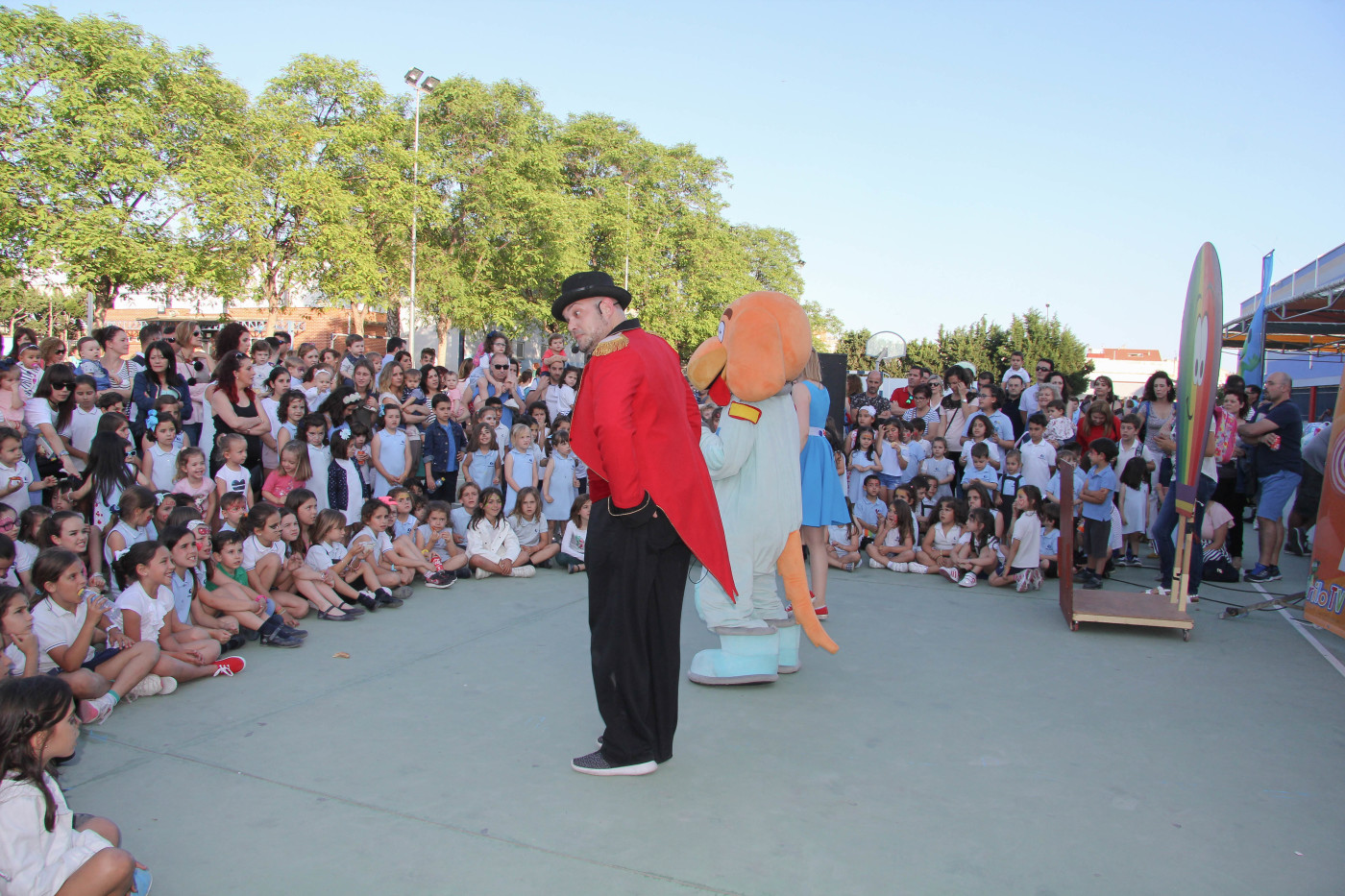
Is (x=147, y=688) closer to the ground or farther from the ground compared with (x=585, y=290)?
closer to the ground

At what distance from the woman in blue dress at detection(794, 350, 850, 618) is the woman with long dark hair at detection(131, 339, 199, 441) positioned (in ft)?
15.5

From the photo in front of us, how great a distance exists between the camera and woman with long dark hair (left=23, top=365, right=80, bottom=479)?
19.4ft

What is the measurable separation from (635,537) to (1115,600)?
13.7ft

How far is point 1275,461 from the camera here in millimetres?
7906

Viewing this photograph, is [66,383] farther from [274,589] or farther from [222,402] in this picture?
[274,589]

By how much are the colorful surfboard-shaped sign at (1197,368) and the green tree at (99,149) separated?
2307 centimetres

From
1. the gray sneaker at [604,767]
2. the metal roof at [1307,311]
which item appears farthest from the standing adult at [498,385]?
the metal roof at [1307,311]

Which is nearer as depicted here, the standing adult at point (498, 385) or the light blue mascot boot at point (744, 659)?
the light blue mascot boot at point (744, 659)

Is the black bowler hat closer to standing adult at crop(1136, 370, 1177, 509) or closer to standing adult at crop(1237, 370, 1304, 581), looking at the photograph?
standing adult at crop(1136, 370, 1177, 509)

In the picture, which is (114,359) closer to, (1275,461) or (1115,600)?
Answer: (1115,600)

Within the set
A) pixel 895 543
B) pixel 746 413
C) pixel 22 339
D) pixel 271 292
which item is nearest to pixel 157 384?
pixel 22 339

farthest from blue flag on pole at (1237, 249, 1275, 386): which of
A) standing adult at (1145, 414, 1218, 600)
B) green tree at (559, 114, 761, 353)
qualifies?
green tree at (559, 114, 761, 353)

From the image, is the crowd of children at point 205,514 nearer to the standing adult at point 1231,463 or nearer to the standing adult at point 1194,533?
the standing adult at point 1194,533

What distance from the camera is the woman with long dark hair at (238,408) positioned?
265 inches
